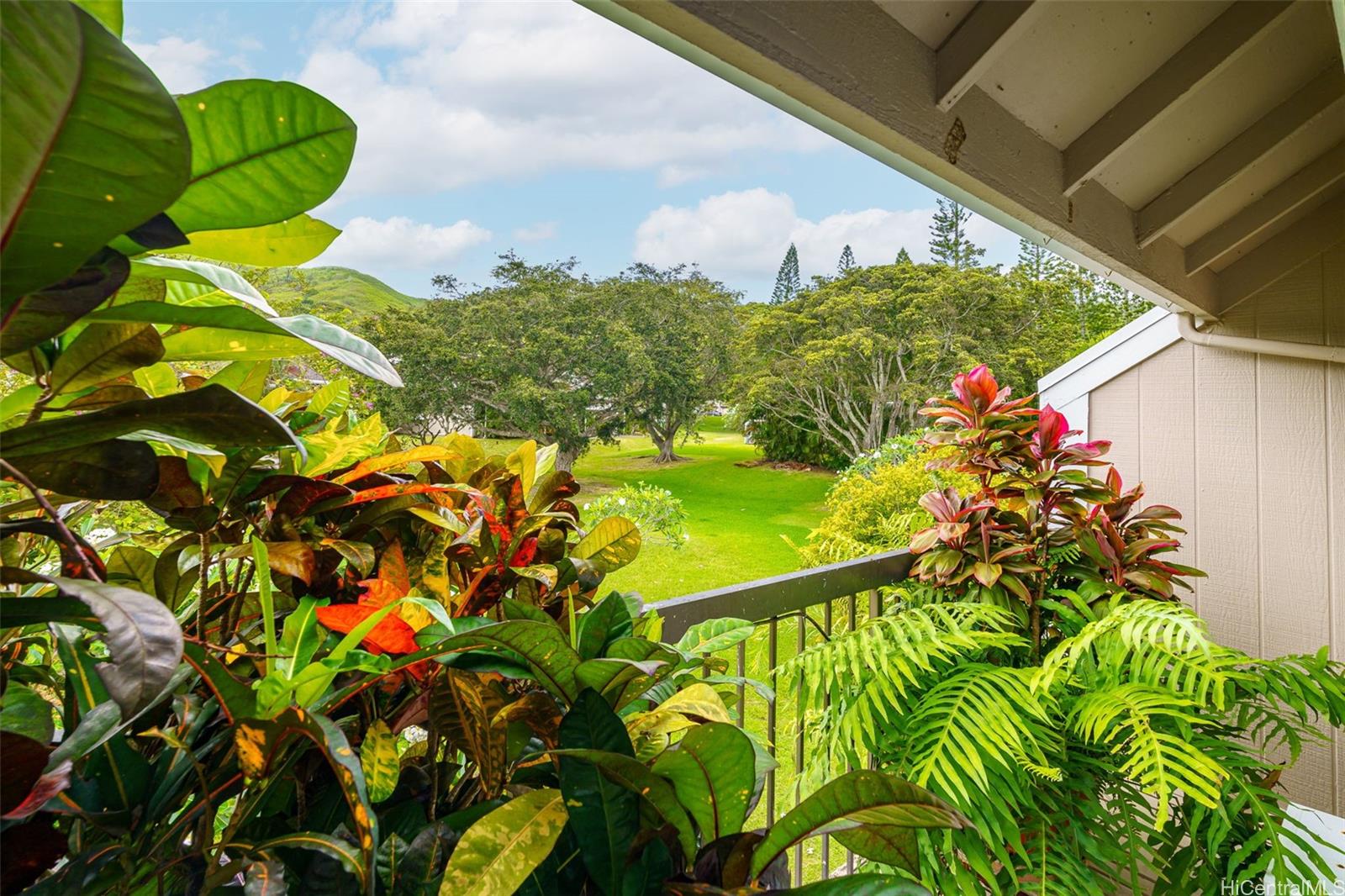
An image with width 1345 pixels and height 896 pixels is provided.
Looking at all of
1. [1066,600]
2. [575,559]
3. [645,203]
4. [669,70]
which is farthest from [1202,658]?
[645,203]

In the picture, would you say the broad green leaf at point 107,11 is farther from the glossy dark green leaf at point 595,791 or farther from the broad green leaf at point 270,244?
the glossy dark green leaf at point 595,791

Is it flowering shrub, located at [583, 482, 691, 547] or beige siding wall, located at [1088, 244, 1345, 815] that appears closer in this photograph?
beige siding wall, located at [1088, 244, 1345, 815]

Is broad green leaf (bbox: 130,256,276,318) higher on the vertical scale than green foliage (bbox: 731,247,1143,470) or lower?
lower

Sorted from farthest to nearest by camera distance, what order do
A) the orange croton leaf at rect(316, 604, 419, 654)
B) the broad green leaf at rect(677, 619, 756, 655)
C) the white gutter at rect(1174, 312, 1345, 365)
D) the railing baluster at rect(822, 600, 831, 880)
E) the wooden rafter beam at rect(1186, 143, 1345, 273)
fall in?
the white gutter at rect(1174, 312, 1345, 365), the wooden rafter beam at rect(1186, 143, 1345, 273), the railing baluster at rect(822, 600, 831, 880), the broad green leaf at rect(677, 619, 756, 655), the orange croton leaf at rect(316, 604, 419, 654)

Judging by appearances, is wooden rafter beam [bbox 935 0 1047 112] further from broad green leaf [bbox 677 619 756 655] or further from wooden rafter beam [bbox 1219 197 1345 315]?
wooden rafter beam [bbox 1219 197 1345 315]

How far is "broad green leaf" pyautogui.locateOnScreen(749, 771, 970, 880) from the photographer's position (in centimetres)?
41

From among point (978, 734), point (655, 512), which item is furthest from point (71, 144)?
point (655, 512)

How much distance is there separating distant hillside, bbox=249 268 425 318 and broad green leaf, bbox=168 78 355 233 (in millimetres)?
2863

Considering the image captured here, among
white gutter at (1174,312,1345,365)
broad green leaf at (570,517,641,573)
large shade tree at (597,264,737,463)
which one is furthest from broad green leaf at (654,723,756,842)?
large shade tree at (597,264,737,463)

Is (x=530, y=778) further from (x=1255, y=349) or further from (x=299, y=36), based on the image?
(x=299, y=36)

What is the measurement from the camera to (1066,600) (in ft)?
4.70

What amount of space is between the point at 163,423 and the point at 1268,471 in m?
2.40

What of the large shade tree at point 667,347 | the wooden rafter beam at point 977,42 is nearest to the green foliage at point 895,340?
the large shade tree at point 667,347

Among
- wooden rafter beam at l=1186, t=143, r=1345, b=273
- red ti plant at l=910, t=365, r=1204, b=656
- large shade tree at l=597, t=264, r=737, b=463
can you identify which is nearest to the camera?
red ti plant at l=910, t=365, r=1204, b=656
